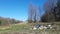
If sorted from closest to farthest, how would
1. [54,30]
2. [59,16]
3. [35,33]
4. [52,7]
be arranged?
[54,30], [35,33], [59,16], [52,7]

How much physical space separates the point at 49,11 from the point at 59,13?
224 centimetres

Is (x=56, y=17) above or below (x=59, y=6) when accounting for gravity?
below

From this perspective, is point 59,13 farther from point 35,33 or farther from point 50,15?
point 35,33

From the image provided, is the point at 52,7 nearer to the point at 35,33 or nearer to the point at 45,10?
the point at 45,10

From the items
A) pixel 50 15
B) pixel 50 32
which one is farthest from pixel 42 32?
pixel 50 15

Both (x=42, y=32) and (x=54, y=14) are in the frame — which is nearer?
(x=42, y=32)

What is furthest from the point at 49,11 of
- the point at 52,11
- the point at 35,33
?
the point at 35,33

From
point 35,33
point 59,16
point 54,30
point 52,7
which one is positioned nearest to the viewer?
point 54,30

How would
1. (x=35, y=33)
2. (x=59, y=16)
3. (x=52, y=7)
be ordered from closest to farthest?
(x=35, y=33) < (x=59, y=16) < (x=52, y=7)

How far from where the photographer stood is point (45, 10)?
30.8m

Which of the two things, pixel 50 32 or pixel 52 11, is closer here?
pixel 50 32

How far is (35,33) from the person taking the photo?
4.79m

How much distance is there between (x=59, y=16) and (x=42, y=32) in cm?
2557

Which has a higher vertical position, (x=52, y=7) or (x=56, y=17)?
(x=52, y=7)
